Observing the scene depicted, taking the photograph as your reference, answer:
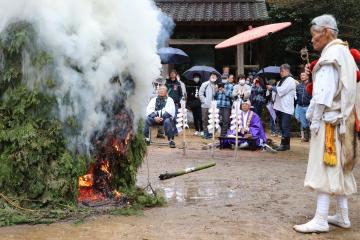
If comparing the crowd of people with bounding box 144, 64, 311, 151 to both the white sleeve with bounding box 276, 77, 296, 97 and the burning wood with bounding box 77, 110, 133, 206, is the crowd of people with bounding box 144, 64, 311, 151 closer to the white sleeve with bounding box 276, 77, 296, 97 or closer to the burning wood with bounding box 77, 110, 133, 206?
the white sleeve with bounding box 276, 77, 296, 97

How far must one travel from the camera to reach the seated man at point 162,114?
12.5m

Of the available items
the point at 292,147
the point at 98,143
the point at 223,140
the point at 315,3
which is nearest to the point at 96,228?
the point at 98,143

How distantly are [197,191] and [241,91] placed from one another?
24.7 feet

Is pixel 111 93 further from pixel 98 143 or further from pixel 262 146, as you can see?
pixel 262 146

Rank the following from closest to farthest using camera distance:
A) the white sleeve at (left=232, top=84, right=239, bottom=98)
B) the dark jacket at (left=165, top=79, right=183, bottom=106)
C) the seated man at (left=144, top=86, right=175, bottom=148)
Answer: the seated man at (left=144, top=86, right=175, bottom=148), the white sleeve at (left=232, top=84, right=239, bottom=98), the dark jacket at (left=165, top=79, right=183, bottom=106)

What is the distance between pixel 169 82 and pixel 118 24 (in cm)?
929

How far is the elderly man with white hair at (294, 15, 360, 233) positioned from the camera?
497cm

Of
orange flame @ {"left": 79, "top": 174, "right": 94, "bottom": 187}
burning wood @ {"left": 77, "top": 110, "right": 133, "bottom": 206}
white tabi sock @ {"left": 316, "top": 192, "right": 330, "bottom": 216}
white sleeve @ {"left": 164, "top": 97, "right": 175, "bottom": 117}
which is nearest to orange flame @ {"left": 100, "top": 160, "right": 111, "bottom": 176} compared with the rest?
burning wood @ {"left": 77, "top": 110, "right": 133, "bottom": 206}

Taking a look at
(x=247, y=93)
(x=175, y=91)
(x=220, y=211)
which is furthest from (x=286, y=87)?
(x=220, y=211)

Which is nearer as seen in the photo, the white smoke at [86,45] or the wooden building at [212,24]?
the white smoke at [86,45]

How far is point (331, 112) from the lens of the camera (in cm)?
501

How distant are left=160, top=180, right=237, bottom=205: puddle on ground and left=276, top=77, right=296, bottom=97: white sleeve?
191 inches

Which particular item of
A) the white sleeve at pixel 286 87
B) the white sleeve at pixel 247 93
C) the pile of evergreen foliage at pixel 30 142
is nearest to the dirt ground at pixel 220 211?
the pile of evergreen foliage at pixel 30 142

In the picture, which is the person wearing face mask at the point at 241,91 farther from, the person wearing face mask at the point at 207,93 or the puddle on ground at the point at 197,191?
A: the puddle on ground at the point at 197,191
